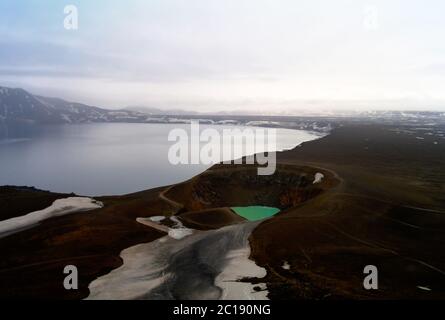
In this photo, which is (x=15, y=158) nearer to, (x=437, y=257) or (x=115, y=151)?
(x=115, y=151)

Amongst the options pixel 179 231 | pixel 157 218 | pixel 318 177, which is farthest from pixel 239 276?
pixel 318 177

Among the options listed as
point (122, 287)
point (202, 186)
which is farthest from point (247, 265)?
point (202, 186)

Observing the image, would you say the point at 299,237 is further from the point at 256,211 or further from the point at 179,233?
the point at 256,211

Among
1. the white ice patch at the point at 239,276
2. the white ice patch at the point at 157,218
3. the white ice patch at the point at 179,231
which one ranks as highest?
the white ice patch at the point at 239,276

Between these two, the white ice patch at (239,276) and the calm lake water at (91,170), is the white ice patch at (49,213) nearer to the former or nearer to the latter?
the white ice patch at (239,276)

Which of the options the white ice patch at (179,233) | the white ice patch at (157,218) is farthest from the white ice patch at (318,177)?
the white ice patch at (179,233)

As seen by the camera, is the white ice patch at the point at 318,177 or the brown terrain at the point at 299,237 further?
the white ice patch at the point at 318,177
